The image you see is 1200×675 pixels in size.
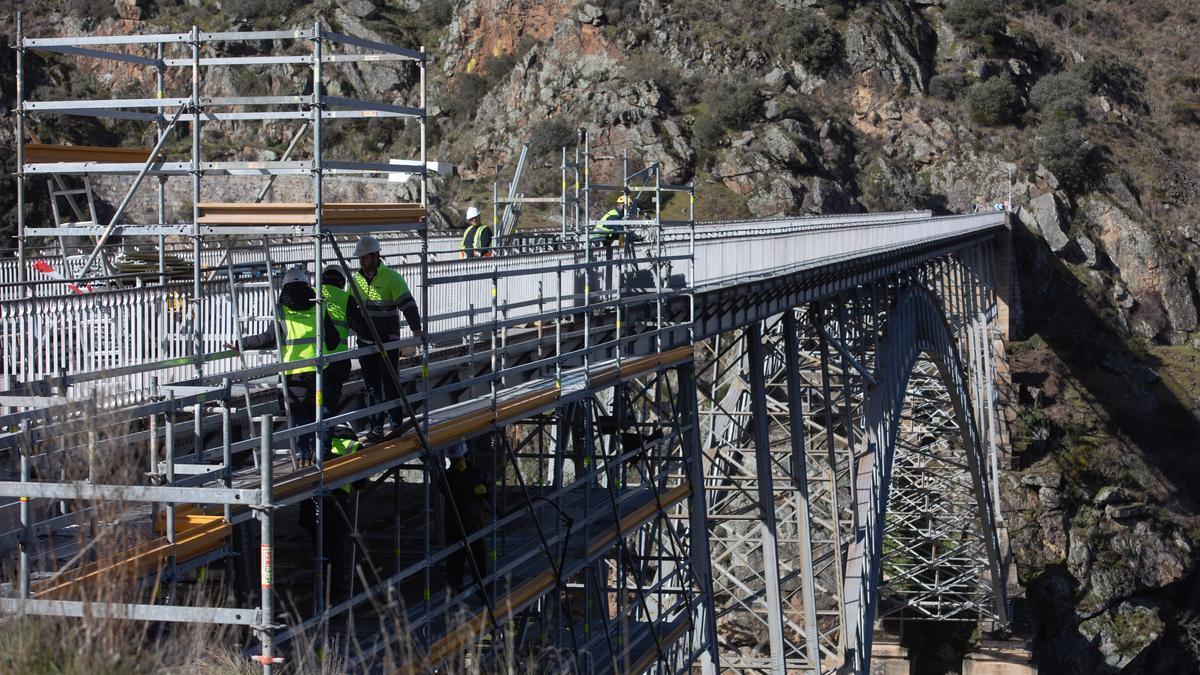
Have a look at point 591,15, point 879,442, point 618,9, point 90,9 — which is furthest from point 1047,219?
point 90,9

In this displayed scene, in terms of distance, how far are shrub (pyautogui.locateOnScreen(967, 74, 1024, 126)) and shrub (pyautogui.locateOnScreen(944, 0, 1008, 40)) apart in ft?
15.6

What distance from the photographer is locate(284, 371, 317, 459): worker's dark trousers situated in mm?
8891

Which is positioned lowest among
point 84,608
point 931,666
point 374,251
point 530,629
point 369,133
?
point 931,666

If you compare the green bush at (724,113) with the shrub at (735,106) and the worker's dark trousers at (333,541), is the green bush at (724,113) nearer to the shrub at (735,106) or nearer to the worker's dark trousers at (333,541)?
the shrub at (735,106)

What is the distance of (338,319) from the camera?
30.4 feet

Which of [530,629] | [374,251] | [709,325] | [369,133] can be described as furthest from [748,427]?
Answer: [369,133]

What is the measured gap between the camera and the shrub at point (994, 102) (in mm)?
64375

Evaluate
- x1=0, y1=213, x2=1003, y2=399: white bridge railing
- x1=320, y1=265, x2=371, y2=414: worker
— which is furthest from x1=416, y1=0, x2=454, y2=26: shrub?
x1=320, y1=265, x2=371, y2=414: worker

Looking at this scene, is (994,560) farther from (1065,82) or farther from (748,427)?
(1065,82)

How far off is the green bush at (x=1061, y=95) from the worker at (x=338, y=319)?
60507 mm

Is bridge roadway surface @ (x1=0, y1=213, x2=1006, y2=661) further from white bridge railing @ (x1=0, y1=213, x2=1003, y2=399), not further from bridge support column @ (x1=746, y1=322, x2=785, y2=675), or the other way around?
bridge support column @ (x1=746, y1=322, x2=785, y2=675)

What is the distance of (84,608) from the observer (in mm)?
5422

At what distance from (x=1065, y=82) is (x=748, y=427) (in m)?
50.2

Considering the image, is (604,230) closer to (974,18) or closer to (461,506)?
(461,506)
